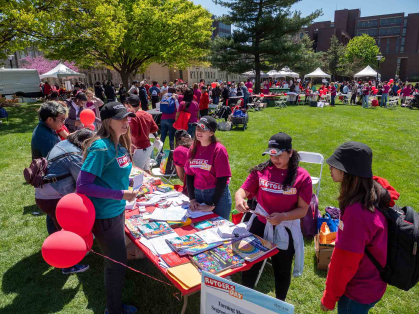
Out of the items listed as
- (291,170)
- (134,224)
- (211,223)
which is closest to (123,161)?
(134,224)

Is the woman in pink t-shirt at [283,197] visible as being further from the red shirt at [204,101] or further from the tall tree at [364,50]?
the tall tree at [364,50]

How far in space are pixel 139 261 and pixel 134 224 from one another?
1.06m

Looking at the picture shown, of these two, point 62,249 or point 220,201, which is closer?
point 62,249

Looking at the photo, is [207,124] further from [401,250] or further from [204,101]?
[204,101]

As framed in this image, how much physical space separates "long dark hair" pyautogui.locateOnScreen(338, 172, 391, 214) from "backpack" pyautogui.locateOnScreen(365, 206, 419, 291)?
75mm

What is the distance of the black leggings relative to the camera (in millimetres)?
2572

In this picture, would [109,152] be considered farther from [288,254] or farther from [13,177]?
[13,177]

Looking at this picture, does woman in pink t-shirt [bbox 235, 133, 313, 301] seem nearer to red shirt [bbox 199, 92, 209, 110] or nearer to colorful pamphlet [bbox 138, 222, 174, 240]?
colorful pamphlet [bbox 138, 222, 174, 240]

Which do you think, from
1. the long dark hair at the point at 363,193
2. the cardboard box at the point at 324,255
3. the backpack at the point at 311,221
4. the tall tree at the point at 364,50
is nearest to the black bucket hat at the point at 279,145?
the long dark hair at the point at 363,193

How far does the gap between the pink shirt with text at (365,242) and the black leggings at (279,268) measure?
2.47ft

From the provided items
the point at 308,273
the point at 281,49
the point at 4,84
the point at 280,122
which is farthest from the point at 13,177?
the point at 4,84

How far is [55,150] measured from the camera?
2.93 m

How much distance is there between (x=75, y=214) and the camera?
2090 millimetres

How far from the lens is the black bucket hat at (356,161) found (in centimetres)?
174
